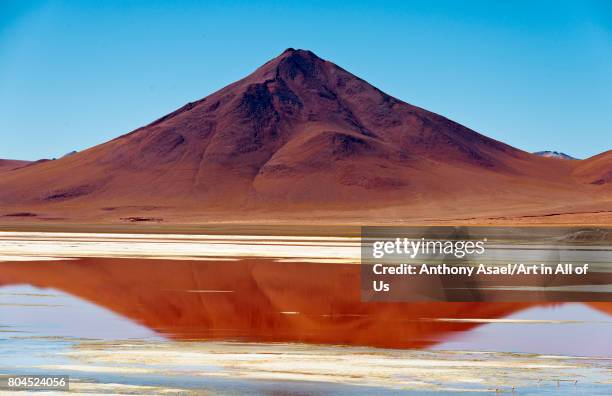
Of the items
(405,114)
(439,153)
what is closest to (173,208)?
(439,153)

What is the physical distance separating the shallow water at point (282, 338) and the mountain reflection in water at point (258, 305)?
0.14ft

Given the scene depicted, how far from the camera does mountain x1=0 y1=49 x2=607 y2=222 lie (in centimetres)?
13450

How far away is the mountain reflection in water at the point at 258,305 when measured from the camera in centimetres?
1520

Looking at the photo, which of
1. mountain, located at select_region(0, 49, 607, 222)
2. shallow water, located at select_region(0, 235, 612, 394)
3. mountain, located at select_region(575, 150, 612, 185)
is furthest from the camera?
mountain, located at select_region(575, 150, 612, 185)

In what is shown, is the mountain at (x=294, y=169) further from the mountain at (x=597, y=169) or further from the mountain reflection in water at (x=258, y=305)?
the mountain reflection in water at (x=258, y=305)

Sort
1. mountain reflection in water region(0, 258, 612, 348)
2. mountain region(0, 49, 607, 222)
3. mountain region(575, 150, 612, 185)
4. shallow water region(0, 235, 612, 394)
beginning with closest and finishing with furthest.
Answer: shallow water region(0, 235, 612, 394), mountain reflection in water region(0, 258, 612, 348), mountain region(0, 49, 607, 222), mountain region(575, 150, 612, 185)

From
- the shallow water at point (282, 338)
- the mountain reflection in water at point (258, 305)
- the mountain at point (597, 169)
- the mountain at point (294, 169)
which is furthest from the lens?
the mountain at point (597, 169)

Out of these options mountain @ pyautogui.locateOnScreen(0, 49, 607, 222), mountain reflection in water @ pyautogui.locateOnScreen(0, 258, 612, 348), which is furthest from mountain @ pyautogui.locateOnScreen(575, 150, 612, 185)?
mountain reflection in water @ pyautogui.locateOnScreen(0, 258, 612, 348)

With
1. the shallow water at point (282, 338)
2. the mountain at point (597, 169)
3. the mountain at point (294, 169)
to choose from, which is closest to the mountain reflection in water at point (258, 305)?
the shallow water at point (282, 338)

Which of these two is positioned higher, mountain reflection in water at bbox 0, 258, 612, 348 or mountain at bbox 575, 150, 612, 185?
mountain at bbox 575, 150, 612, 185

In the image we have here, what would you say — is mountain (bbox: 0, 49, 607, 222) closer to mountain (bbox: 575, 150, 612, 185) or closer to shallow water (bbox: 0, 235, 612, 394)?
mountain (bbox: 575, 150, 612, 185)

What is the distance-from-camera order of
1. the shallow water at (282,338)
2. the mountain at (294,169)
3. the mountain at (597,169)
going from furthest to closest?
the mountain at (597,169) < the mountain at (294,169) < the shallow water at (282,338)

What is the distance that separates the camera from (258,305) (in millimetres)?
19297

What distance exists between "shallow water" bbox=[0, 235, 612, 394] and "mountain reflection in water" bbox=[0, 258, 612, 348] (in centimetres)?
4
